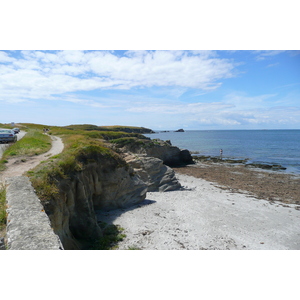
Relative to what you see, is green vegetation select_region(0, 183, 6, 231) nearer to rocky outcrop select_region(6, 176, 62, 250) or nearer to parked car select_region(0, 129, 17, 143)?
rocky outcrop select_region(6, 176, 62, 250)

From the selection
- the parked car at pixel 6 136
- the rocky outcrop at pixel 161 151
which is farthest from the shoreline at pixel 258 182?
the parked car at pixel 6 136

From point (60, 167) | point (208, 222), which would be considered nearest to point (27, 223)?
point (60, 167)

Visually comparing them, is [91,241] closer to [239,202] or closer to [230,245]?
[230,245]

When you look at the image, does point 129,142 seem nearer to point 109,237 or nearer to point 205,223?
point 205,223

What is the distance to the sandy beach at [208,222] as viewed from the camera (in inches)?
535

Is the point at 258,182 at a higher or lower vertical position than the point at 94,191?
lower

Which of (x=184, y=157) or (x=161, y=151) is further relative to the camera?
(x=184, y=157)

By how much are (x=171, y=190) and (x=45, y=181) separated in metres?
18.1

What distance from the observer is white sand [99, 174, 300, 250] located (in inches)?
536

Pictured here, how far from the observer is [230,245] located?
1352 centimetres

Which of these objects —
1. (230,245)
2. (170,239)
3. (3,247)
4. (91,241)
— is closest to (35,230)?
(3,247)

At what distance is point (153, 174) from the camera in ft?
89.8

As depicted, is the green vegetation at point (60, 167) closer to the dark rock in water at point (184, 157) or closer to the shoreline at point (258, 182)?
the shoreline at point (258, 182)

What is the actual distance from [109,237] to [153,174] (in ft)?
46.6
